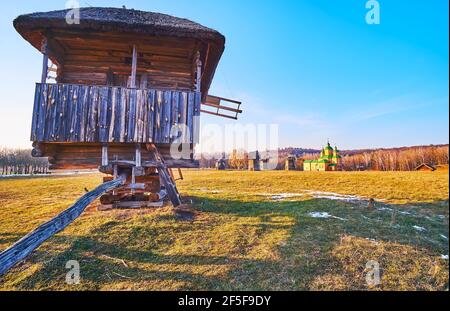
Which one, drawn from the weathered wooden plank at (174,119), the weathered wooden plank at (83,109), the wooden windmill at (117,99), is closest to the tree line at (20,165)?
the wooden windmill at (117,99)

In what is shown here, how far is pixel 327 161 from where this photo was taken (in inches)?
1057

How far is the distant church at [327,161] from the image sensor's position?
26.9 m

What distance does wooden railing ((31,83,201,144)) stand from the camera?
6.82 m

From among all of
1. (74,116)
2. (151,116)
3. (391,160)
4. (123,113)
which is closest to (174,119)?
(151,116)

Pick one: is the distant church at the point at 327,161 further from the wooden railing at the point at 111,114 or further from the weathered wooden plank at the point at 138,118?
the weathered wooden plank at the point at 138,118

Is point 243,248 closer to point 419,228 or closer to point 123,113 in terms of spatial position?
point 419,228

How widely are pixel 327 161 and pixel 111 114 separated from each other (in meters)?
25.4

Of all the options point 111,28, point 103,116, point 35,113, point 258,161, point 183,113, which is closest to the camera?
point 35,113

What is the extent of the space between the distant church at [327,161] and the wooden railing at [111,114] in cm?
2324

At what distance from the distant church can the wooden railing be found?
2324cm

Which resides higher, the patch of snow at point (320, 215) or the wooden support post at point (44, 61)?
the wooden support post at point (44, 61)

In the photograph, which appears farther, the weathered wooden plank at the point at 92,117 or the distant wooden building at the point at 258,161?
the distant wooden building at the point at 258,161

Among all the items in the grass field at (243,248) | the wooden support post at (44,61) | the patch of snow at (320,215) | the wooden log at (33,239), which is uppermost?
the wooden support post at (44,61)
